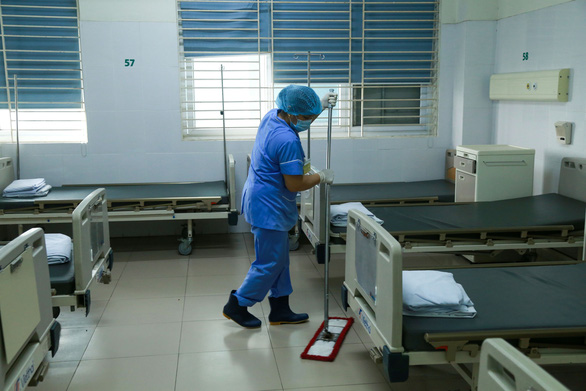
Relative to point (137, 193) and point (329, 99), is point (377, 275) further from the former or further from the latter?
point (137, 193)

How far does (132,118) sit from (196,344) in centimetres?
321

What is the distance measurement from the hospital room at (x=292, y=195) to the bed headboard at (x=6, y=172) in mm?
39

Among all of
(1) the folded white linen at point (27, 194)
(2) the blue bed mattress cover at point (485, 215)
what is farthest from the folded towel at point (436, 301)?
(1) the folded white linen at point (27, 194)

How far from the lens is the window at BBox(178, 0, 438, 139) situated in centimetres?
606

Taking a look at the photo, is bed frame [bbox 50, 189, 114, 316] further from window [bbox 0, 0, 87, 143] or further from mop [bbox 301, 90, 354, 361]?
window [bbox 0, 0, 87, 143]

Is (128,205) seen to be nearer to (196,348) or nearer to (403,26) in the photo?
(196,348)

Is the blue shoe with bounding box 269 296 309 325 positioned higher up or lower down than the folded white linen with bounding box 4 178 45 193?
lower down

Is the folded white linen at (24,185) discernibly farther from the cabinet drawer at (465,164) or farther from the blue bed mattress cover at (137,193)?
the cabinet drawer at (465,164)

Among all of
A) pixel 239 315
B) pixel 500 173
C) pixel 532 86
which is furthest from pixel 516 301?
pixel 532 86

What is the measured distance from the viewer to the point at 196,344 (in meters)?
3.55

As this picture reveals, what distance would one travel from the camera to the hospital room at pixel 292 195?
264 centimetres

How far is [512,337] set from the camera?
2438 millimetres

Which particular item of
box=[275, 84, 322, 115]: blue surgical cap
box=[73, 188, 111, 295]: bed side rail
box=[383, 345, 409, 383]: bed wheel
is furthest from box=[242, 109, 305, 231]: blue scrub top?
box=[383, 345, 409, 383]: bed wheel

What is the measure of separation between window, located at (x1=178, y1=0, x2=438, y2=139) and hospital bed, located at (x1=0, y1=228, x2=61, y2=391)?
138 inches
